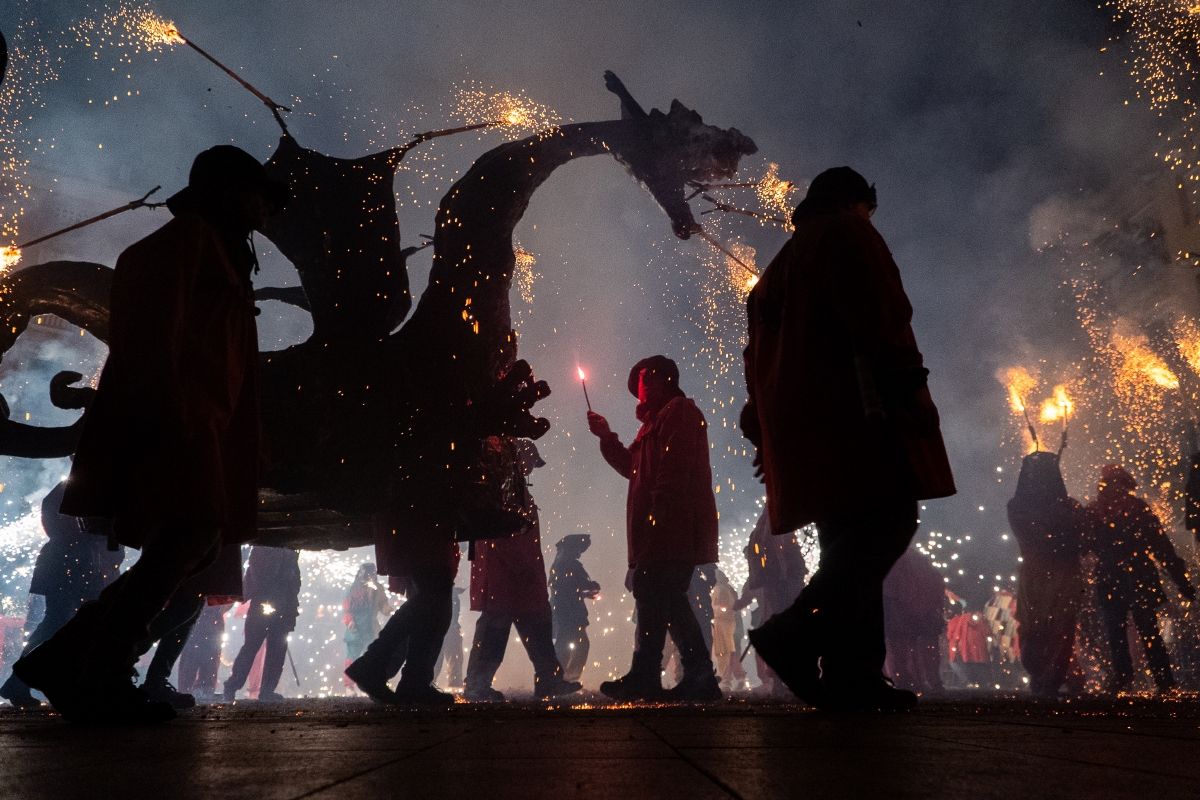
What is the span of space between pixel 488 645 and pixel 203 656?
730 centimetres

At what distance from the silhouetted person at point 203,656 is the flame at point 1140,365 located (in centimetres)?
1889

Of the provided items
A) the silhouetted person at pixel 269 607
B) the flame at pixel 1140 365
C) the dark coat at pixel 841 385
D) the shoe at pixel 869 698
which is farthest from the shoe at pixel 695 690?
the flame at pixel 1140 365

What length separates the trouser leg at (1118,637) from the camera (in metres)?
7.43

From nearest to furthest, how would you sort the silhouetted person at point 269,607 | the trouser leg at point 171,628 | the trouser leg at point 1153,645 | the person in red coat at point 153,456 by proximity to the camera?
the person in red coat at point 153,456 < the trouser leg at point 171,628 < the trouser leg at point 1153,645 < the silhouetted person at point 269,607

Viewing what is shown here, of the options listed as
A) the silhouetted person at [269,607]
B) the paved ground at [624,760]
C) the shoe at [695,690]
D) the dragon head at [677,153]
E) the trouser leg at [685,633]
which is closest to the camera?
the paved ground at [624,760]

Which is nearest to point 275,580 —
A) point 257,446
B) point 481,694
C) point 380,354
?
point 481,694

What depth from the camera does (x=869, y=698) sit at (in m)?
2.65

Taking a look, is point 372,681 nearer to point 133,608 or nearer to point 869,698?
point 133,608

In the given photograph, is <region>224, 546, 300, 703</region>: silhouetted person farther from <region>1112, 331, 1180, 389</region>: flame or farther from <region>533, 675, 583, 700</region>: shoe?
<region>1112, 331, 1180, 389</region>: flame

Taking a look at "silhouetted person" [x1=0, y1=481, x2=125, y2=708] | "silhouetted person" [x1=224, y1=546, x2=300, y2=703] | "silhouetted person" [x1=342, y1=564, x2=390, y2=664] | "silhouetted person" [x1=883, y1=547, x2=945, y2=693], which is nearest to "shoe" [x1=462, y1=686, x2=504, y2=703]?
"silhouetted person" [x1=0, y1=481, x2=125, y2=708]

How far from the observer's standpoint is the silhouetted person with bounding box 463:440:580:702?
7.78 m

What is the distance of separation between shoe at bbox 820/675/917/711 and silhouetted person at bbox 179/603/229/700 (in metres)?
12.4

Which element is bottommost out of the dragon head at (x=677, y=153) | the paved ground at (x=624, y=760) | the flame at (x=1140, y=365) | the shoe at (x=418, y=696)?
the shoe at (x=418, y=696)

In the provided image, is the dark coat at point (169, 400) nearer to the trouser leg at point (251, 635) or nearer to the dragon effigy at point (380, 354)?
the dragon effigy at point (380, 354)
